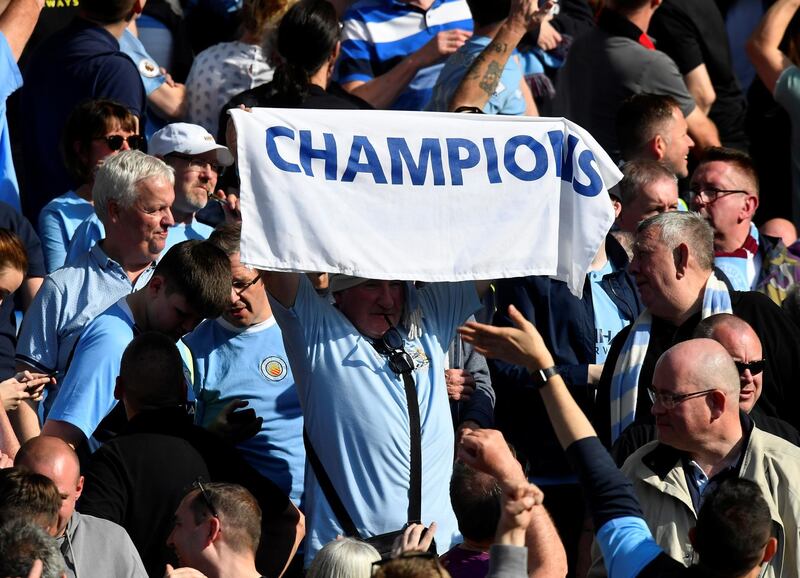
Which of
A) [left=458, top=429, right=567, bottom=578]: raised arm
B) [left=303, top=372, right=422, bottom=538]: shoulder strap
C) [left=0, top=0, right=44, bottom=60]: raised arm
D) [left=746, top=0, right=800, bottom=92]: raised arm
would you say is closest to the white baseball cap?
[left=0, top=0, right=44, bottom=60]: raised arm

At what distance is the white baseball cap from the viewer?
7.39 metres

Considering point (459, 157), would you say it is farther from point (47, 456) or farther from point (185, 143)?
point (47, 456)

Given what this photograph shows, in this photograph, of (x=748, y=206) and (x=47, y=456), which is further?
(x=748, y=206)

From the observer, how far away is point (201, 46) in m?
10.3

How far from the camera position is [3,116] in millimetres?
7879

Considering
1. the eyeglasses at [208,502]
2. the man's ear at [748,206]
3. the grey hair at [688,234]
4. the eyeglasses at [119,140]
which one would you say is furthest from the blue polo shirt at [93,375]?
the man's ear at [748,206]

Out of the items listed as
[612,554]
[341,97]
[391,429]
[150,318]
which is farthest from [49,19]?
[612,554]

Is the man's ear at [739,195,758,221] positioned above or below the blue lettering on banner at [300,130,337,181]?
below

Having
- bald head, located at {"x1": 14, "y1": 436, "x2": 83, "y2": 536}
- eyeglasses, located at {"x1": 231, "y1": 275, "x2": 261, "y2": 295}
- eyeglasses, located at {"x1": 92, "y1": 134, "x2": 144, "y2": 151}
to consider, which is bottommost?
eyeglasses, located at {"x1": 92, "y1": 134, "x2": 144, "y2": 151}

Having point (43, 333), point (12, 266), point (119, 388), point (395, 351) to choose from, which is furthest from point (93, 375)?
point (395, 351)

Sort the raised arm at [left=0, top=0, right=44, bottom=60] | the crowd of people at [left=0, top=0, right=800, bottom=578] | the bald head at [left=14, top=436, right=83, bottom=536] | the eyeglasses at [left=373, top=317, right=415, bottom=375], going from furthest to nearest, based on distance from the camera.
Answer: the raised arm at [left=0, top=0, right=44, bottom=60], the eyeglasses at [left=373, top=317, right=415, bottom=375], the bald head at [left=14, top=436, right=83, bottom=536], the crowd of people at [left=0, top=0, right=800, bottom=578]

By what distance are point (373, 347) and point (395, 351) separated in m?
0.09

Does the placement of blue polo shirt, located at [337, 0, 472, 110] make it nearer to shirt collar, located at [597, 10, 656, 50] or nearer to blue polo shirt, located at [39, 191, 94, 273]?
shirt collar, located at [597, 10, 656, 50]

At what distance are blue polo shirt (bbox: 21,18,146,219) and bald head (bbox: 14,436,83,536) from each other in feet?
Answer: 9.92
